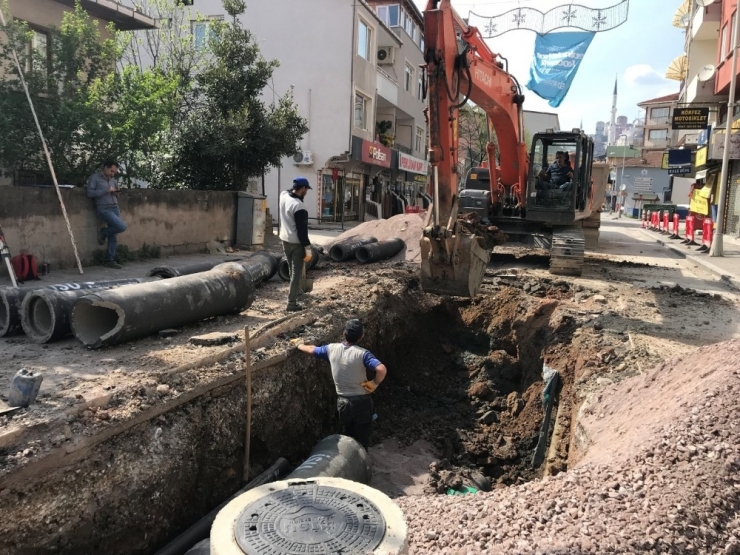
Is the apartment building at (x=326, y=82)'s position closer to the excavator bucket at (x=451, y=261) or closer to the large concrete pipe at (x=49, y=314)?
the excavator bucket at (x=451, y=261)

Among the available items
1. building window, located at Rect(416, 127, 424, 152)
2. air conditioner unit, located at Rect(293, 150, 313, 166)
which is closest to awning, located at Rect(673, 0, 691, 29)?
building window, located at Rect(416, 127, 424, 152)

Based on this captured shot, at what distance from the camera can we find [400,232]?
12.9 metres

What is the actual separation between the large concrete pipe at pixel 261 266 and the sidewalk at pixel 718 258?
338 inches

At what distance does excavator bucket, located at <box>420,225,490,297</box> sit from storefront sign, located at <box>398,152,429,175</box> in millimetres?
22815

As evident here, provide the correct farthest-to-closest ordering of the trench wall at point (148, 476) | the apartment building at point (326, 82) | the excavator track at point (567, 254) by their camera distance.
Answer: the apartment building at point (326, 82) → the excavator track at point (567, 254) → the trench wall at point (148, 476)

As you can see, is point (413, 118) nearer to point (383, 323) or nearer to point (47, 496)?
point (383, 323)

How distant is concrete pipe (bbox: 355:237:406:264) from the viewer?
11398 millimetres

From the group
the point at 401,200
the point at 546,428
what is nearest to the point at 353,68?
the point at 401,200

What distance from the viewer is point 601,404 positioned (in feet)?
16.5

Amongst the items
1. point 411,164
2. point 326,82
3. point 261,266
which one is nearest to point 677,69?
point 411,164

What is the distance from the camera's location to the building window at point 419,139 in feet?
113

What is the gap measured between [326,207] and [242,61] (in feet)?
33.0

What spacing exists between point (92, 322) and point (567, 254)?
819 cm

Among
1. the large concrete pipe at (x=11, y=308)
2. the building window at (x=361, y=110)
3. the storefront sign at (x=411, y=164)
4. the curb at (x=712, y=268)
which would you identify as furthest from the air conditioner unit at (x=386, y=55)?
the large concrete pipe at (x=11, y=308)
